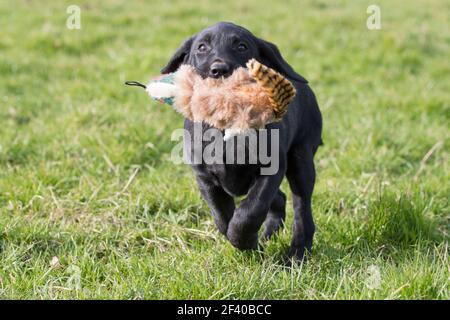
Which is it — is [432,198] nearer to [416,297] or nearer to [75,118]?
[416,297]

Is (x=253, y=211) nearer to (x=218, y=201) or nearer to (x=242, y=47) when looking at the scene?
(x=218, y=201)

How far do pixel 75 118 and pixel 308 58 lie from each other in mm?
3241

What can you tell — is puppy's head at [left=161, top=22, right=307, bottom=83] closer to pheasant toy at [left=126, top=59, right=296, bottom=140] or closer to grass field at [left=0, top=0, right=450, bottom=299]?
pheasant toy at [left=126, top=59, right=296, bottom=140]

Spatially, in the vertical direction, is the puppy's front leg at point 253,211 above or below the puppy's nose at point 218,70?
below

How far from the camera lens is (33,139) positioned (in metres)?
5.61

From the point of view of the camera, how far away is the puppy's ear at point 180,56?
12.5ft

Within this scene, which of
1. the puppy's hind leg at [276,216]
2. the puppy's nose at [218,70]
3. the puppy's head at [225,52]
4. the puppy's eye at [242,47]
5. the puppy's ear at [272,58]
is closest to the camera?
the puppy's nose at [218,70]

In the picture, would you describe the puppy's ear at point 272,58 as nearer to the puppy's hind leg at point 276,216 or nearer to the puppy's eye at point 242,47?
the puppy's eye at point 242,47

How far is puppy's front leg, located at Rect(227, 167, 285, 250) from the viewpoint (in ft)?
11.5

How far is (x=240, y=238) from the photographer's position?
356cm

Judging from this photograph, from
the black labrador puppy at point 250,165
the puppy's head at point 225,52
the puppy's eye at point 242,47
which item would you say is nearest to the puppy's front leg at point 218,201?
the black labrador puppy at point 250,165

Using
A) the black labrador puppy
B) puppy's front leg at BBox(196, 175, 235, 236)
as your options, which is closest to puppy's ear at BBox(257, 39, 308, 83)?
the black labrador puppy

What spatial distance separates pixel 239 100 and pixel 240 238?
0.74 m

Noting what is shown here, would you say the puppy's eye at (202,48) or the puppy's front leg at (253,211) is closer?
the puppy's front leg at (253,211)
